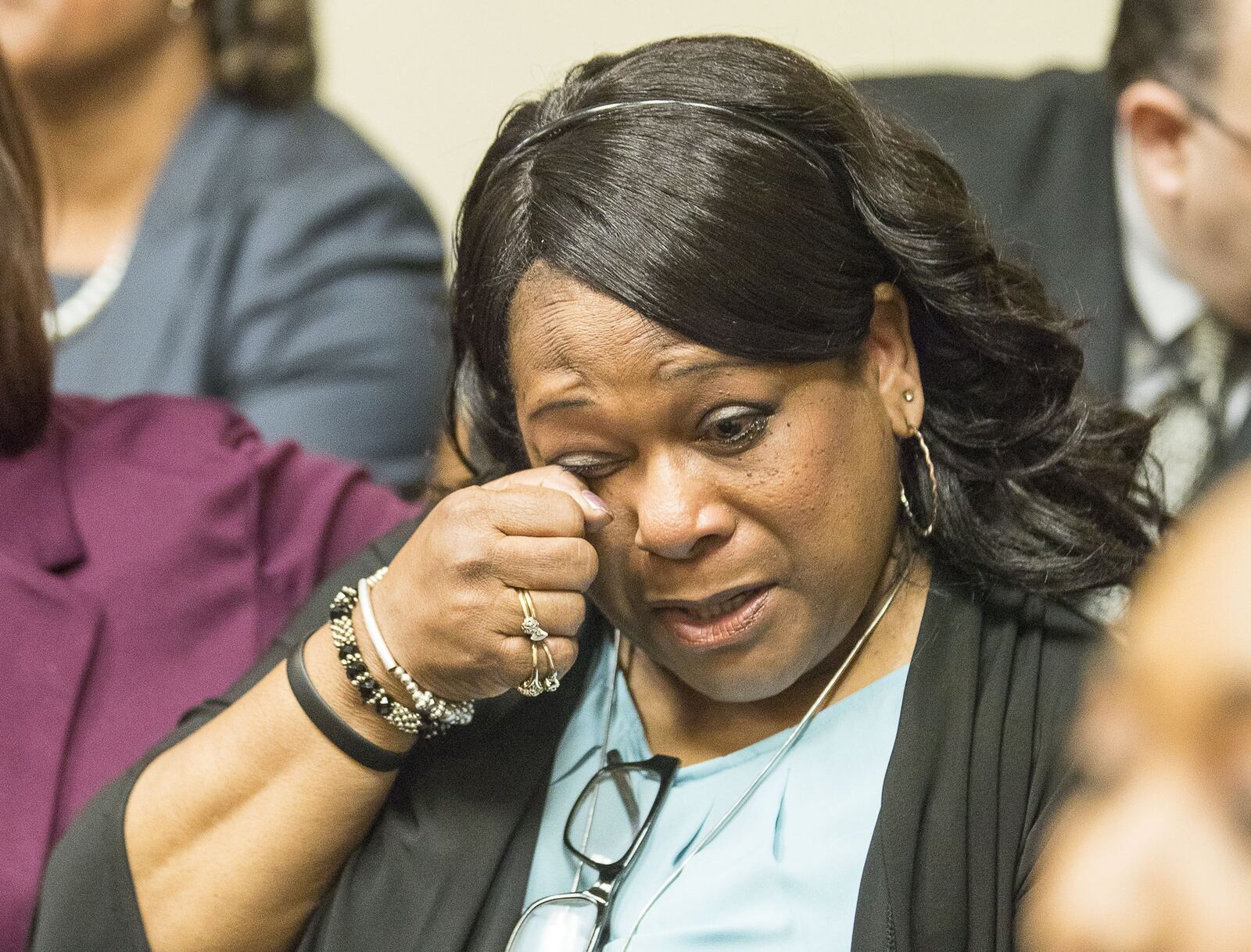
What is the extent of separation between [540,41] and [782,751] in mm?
2023

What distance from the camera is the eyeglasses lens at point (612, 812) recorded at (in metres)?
1.34

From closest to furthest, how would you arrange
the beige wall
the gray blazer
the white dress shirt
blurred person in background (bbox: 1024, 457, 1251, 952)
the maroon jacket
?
blurred person in background (bbox: 1024, 457, 1251, 952), the maroon jacket, the white dress shirt, the gray blazer, the beige wall

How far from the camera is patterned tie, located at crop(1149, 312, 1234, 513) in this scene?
6.88 feet

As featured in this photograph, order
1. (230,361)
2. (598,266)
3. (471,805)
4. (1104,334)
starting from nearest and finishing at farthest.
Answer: (598,266), (471,805), (1104,334), (230,361)

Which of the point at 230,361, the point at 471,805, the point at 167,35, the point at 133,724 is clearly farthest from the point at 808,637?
the point at 167,35

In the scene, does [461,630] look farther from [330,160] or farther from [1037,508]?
[330,160]

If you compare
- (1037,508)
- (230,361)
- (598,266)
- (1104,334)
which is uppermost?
(598,266)

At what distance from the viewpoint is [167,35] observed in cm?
257

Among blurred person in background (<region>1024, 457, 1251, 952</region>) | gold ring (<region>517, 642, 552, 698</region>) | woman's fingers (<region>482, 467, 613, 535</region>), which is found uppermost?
blurred person in background (<region>1024, 457, 1251, 952</region>)

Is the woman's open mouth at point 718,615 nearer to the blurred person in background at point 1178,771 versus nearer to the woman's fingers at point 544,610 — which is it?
the woman's fingers at point 544,610

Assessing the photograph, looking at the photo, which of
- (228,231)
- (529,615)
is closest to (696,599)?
(529,615)

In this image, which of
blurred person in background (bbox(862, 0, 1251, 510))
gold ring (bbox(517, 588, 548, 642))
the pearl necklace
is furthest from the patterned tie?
the pearl necklace

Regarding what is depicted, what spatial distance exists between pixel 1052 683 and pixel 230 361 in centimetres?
155

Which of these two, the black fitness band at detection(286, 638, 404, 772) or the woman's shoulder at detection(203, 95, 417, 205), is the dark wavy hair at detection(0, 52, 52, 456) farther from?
the woman's shoulder at detection(203, 95, 417, 205)
